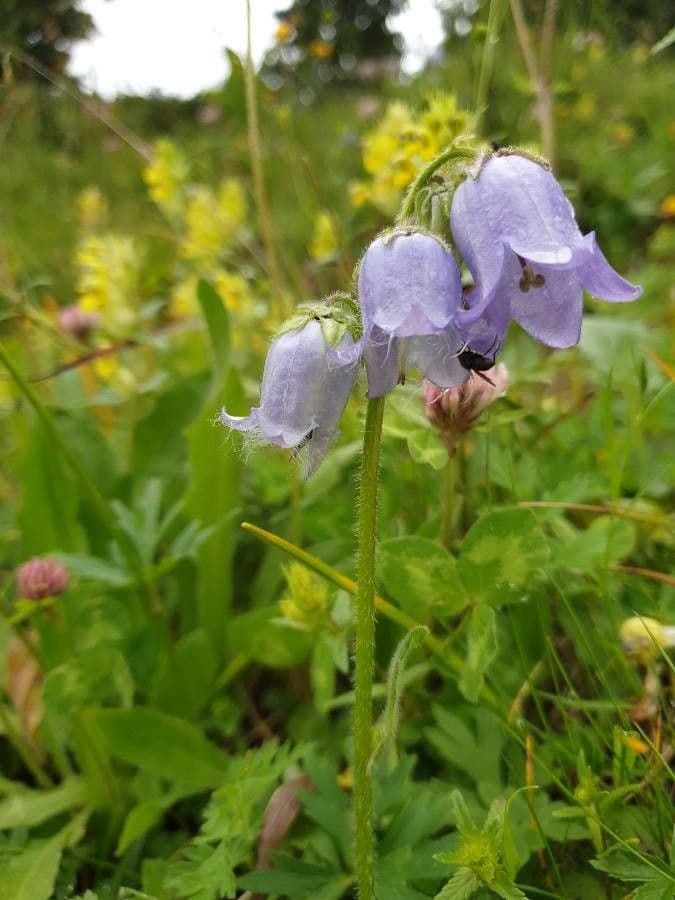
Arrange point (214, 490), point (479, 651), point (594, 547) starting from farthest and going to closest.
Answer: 1. point (214, 490)
2. point (594, 547)
3. point (479, 651)

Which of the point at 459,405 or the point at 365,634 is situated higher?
the point at 459,405

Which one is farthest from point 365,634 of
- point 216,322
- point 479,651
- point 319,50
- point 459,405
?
point 319,50

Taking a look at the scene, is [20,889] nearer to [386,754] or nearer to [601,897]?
[386,754]

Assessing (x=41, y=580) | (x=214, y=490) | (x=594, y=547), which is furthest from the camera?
(x=214, y=490)

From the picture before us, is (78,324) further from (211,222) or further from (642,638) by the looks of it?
(642,638)

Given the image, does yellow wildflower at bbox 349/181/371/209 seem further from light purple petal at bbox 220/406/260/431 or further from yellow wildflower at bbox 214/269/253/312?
light purple petal at bbox 220/406/260/431

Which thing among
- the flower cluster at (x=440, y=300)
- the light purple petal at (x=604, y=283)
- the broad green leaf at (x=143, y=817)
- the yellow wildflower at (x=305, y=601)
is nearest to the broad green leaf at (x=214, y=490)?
the broad green leaf at (x=143, y=817)

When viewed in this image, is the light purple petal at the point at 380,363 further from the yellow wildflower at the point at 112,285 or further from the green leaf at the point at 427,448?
the yellow wildflower at the point at 112,285
